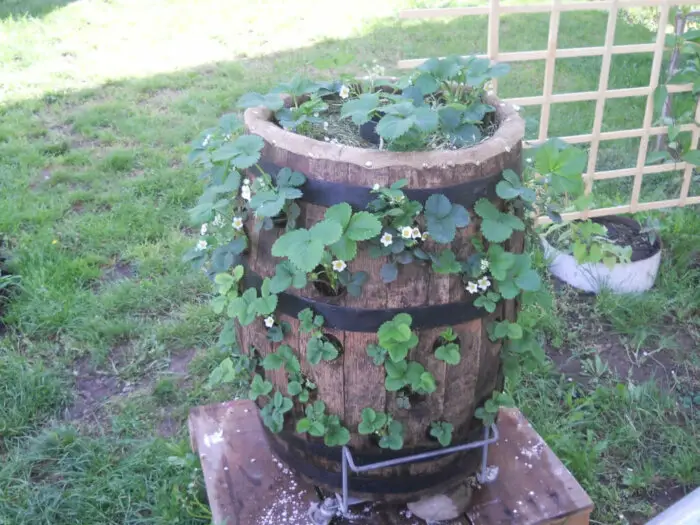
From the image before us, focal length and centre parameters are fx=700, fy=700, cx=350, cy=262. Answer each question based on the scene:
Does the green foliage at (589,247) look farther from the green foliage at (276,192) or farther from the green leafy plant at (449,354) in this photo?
the green foliage at (276,192)

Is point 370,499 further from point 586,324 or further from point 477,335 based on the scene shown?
point 586,324

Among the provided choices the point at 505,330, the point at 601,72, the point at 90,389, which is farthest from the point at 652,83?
the point at 90,389

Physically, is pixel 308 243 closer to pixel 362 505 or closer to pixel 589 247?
pixel 362 505

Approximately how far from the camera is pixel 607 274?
300 cm

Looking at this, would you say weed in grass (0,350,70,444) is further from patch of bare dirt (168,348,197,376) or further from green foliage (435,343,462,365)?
green foliage (435,343,462,365)

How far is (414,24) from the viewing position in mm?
6148

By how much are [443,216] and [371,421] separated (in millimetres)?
489

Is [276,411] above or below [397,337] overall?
below

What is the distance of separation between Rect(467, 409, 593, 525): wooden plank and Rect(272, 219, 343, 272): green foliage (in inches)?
33.8

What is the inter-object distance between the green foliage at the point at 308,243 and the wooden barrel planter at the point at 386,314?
0.26 ft

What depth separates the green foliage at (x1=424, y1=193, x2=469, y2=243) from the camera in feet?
4.37

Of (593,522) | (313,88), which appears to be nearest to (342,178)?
(313,88)

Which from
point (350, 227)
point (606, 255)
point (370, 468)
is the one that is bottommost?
point (606, 255)

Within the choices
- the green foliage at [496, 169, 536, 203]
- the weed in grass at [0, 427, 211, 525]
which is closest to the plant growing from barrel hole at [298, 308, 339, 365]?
the green foliage at [496, 169, 536, 203]
